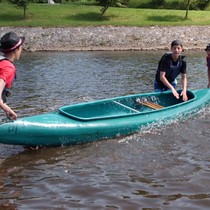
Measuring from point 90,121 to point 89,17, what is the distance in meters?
32.4

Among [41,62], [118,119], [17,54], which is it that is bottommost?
[41,62]

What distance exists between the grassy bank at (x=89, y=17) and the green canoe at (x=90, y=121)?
24942mm

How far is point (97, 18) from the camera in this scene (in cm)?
3934

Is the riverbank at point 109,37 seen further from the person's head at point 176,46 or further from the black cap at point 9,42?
the black cap at point 9,42

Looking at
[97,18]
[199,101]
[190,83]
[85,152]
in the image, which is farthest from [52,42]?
[85,152]

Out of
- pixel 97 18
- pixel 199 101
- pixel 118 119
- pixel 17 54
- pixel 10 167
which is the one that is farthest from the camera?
pixel 97 18

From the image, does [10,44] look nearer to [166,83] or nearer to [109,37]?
[166,83]

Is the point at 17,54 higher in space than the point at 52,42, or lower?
higher

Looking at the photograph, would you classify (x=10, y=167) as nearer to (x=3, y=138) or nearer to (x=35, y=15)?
(x=3, y=138)

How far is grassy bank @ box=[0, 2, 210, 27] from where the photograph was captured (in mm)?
35688

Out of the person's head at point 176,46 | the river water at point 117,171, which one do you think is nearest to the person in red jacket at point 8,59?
the river water at point 117,171

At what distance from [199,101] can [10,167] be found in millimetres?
5298

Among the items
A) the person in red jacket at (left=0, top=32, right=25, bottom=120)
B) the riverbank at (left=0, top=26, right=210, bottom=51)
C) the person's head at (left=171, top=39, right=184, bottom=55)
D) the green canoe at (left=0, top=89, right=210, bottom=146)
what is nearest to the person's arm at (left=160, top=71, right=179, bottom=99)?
the green canoe at (left=0, top=89, right=210, bottom=146)

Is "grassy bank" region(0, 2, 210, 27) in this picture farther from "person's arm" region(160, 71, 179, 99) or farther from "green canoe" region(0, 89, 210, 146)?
"green canoe" region(0, 89, 210, 146)
